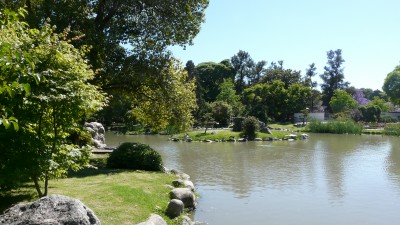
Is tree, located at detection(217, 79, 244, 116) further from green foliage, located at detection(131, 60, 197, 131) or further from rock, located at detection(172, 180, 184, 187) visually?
rock, located at detection(172, 180, 184, 187)

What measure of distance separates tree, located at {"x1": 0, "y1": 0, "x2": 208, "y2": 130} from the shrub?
267 cm

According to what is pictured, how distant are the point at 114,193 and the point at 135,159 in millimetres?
4562

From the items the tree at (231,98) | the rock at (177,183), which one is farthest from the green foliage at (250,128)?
the rock at (177,183)

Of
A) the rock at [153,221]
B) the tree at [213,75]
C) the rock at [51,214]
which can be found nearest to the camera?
the rock at [51,214]

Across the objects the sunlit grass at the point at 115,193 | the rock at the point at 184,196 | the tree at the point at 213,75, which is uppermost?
the tree at the point at 213,75

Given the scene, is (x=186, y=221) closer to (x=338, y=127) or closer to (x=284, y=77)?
(x=338, y=127)

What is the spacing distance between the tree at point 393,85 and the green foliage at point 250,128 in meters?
33.5

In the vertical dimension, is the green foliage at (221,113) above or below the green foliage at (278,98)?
below

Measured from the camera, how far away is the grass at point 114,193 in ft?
25.7

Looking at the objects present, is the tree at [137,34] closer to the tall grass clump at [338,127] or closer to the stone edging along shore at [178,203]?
the stone edging along shore at [178,203]

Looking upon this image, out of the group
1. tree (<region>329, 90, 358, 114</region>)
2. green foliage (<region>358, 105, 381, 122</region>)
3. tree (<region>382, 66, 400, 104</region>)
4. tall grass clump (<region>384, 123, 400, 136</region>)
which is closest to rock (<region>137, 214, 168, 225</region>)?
tall grass clump (<region>384, 123, 400, 136</region>)

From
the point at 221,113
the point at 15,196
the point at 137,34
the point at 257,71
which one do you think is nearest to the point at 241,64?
the point at 257,71

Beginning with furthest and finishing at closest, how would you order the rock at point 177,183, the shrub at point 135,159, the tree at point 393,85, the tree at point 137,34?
1. the tree at point 393,85
2. the tree at point 137,34
3. the shrub at point 135,159
4. the rock at point 177,183

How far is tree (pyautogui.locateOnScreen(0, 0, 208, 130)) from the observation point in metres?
14.9
